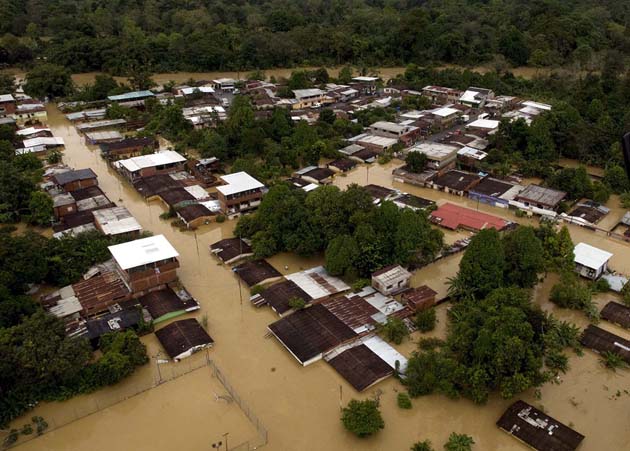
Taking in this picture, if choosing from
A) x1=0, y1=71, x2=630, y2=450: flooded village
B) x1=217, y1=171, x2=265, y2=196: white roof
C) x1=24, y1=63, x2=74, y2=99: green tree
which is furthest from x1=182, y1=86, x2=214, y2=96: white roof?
x1=217, y1=171, x2=265, y2=196: white roof

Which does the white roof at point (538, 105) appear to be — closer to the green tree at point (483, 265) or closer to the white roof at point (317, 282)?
the green tree at point (483, 265)

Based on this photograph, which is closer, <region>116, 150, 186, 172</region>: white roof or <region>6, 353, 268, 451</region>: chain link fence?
<region>6, 353, 268, 451</region>: chain link fence

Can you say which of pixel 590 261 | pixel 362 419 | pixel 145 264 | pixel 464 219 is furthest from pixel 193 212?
pixel 590 261

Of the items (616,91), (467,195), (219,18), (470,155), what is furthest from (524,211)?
(219,18)

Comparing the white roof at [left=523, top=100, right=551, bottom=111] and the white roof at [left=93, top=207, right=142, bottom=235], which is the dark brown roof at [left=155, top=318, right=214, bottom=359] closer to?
the white roof at [left=93, top=207, right=142, bottom=235]

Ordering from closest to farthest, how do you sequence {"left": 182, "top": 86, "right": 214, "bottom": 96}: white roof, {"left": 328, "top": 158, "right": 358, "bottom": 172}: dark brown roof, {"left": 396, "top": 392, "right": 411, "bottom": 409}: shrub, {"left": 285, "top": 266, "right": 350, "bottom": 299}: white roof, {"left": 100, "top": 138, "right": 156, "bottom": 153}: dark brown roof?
1. {"left": 396, "top": 392, "right": 411, "bottom": 409}: shrub
2. {"left": 285, "top": 266, "right": 350, "bottom": 299}: white roof
3. {"left": 328, "top": 158, "right": 358, "bottom": 172}: dark brown roof
4. {"left": 100, "top": 138, "right": 156, "bottom": 153}: dark brown roof
5. {"left": 182, "top": 86, "right": 214, "bottom": 96}: white roof

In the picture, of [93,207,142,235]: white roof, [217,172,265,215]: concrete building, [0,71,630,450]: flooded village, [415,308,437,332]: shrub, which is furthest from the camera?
[217,172,265,215]: concrete building
